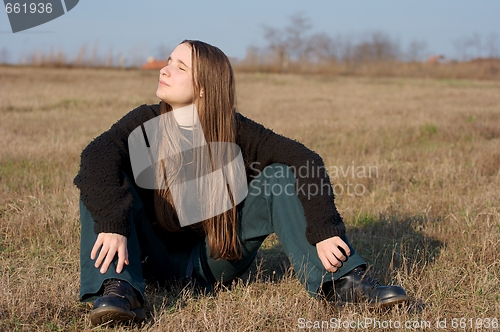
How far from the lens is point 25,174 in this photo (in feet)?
17.1

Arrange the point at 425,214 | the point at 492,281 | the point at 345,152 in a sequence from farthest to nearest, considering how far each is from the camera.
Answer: the point at 345,152 → the point at 425,214 → the point at 492,281

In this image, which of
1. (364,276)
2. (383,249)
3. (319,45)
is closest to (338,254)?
(364,276)

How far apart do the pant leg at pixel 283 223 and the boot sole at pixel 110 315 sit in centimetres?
64

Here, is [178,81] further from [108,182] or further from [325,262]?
[325,262]

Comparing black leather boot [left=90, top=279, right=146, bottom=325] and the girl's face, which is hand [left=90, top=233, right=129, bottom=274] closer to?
black leather boot [left=90, top=279, right=146, bottom=325]

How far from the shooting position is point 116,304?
216 centimetres

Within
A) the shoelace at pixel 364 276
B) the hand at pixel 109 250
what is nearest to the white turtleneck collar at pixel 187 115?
the hand at pixel 109 250

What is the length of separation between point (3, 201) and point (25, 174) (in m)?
1.00

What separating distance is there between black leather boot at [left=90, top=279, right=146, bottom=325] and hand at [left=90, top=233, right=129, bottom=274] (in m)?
0.07

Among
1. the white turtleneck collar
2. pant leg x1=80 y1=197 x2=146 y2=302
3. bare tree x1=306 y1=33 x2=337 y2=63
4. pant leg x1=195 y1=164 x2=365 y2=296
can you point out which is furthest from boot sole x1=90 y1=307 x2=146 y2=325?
bare tree x1=306 y1=33 x2=337 y2=63

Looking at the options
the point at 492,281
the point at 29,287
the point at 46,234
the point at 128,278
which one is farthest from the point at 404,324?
the point at 46,234

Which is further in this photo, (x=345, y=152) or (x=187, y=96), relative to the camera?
(x=345, y=152)

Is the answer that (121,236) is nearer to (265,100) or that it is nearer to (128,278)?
(128,278)

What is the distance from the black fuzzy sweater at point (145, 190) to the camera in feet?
7.67
